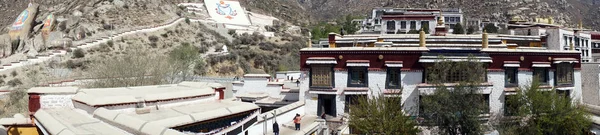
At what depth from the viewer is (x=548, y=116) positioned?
17.8 m

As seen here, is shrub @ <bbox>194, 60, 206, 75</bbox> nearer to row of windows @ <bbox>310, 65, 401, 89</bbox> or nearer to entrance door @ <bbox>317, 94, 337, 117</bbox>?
row of windows @ <bbox>310, 65, 401, 89</bbox>

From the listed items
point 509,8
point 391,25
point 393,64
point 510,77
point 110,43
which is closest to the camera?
point 393,64

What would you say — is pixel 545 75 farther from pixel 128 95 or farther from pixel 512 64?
pixel 128 95

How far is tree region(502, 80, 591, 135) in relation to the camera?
1741 cm

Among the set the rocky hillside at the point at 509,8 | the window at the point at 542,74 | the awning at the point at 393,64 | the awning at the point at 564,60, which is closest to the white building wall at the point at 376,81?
the awning at the point at 393,64

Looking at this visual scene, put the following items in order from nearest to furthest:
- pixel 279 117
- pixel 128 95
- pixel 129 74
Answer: pixel 128 95 → pixel 279 117 → pixel 129 74

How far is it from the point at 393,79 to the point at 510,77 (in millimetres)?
5600

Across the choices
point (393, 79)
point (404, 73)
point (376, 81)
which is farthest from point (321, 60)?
point (404, 73)

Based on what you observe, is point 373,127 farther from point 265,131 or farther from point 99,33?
point 99,33

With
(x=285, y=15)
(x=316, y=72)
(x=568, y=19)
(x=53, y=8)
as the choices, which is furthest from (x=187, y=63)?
(x=568, y=19)

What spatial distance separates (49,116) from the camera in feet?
33.0

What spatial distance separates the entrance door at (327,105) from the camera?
21.2 meters

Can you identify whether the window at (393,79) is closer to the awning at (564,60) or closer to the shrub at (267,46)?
the awning at (564,60)

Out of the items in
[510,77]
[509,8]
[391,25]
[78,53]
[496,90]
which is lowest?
[496,90]
